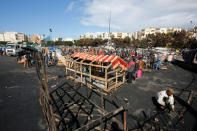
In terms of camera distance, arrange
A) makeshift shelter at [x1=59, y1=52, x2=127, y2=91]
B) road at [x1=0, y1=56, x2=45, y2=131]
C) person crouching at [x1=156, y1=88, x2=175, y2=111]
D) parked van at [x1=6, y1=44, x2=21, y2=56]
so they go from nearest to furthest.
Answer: road at [x1=0, y1=56, x2=45, y2=131] → person crouching at [x1=156, y1=88, x2=175, y2=111] → makeshift shelter at [x1=59, y1=52, x2=127, y2=91] → parked van at [x1=6, y1=44, x2=21, y2=56]

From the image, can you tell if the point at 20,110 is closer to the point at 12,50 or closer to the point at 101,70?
the point at 101,70

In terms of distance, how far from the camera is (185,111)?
16.0 ft

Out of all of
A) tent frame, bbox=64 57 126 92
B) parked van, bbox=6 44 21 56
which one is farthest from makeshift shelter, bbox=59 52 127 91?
parked van, bbox=6 44 21 56

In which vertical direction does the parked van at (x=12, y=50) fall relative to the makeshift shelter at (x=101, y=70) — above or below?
above

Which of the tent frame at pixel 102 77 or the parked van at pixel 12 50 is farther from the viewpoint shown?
the parked van at pixel 12 50

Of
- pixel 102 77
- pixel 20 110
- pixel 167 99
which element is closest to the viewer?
pixel 167 99

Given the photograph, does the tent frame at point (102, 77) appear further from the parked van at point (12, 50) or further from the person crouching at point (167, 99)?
the parked van at point (12, 50)

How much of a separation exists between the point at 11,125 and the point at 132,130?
4835 mm

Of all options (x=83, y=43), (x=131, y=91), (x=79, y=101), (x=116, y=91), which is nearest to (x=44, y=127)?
(x=79, y=101)

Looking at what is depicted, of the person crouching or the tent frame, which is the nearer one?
the person crouching

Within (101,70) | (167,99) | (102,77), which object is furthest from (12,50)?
(167,99)

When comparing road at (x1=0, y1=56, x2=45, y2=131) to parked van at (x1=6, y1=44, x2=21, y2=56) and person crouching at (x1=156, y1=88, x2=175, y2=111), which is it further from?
parked van at (x1=6, y1=44, x2=21, y2=56)

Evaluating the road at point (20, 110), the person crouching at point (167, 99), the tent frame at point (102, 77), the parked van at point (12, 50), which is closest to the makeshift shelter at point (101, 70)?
the tent frame at point (102, 77)

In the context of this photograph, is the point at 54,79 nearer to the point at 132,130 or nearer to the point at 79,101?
the point at 79,101
